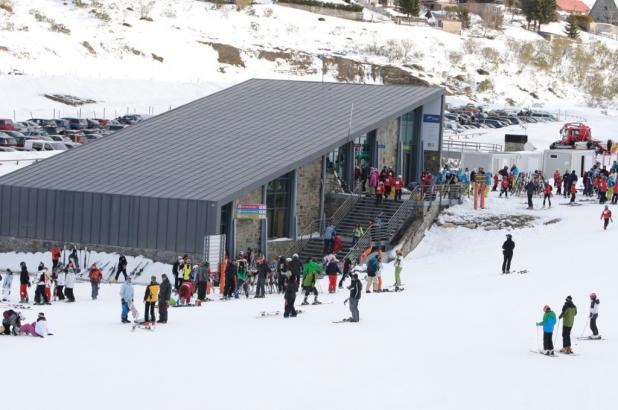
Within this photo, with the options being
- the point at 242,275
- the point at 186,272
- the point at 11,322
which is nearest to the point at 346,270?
the point at 242,275

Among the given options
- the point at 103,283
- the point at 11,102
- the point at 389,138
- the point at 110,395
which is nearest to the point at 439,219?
the point at 389,138

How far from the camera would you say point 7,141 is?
53719 mm

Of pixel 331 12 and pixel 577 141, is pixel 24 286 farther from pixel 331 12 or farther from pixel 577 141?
pixel 331 12

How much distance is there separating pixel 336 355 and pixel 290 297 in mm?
3921

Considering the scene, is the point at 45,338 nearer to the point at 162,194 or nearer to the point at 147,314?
the point at 147,314

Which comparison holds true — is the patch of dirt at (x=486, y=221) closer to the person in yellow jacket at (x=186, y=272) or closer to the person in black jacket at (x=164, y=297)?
the person in yellow jacket at (x=186, y=272)

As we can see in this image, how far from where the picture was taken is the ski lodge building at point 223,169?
34.4 meters

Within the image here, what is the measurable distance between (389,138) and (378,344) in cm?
1984

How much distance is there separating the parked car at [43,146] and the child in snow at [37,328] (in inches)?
1143

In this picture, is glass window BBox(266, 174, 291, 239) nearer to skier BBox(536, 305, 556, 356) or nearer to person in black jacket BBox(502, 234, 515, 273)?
person in black jacket BBox(502, 234, 515, 273)

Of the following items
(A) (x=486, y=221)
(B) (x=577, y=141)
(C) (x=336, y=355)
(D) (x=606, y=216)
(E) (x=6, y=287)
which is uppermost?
(B) (x=577, y=141)

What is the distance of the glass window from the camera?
37062 mm

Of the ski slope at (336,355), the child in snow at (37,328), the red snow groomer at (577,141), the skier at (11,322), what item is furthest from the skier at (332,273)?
the red snow groomer at (577,141)

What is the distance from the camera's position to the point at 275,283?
1309 inches
